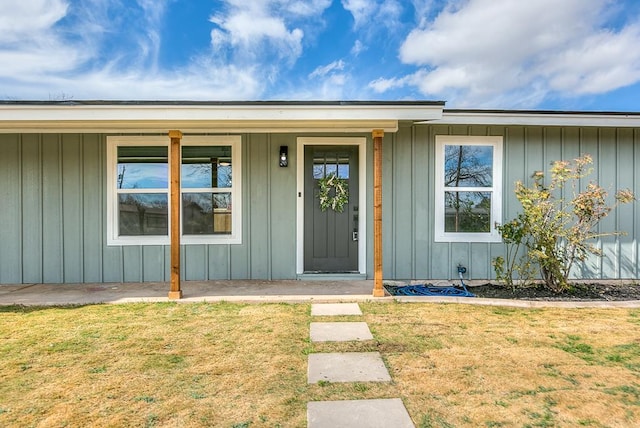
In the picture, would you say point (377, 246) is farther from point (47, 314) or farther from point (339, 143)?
point (47, 314)

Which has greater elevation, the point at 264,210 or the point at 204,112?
the point at 204,112

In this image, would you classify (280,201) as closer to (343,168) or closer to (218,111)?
(343,168)

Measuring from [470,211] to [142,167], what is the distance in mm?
Result: 4739

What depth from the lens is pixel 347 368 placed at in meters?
2.45

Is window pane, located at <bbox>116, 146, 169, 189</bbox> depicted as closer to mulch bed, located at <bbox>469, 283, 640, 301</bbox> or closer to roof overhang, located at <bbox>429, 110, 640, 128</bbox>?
roof overhang, located at <bbox>429, 110, 640, 128</bbox>

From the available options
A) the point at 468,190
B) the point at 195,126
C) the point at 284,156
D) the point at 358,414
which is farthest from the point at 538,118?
the point at 358,414

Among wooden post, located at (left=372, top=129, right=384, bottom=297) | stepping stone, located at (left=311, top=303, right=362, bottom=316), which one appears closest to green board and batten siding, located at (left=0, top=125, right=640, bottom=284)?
wooden post, located at (left=372, top=129, right=384, bottom=297)

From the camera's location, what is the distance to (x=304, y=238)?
208 inches

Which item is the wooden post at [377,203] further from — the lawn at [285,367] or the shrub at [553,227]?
the shrub at [553,227]

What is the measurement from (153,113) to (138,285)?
239 centimetres

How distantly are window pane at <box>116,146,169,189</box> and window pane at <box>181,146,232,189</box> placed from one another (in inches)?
11.2

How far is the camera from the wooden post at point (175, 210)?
4.07 meters

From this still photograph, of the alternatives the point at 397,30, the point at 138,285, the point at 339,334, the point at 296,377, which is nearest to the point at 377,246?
the point at 339,334

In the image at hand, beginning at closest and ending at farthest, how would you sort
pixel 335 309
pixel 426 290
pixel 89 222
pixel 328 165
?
1. pixel 335 309
2. pixel 426 290
3. pixel 89 222
4. pixel 328 165
